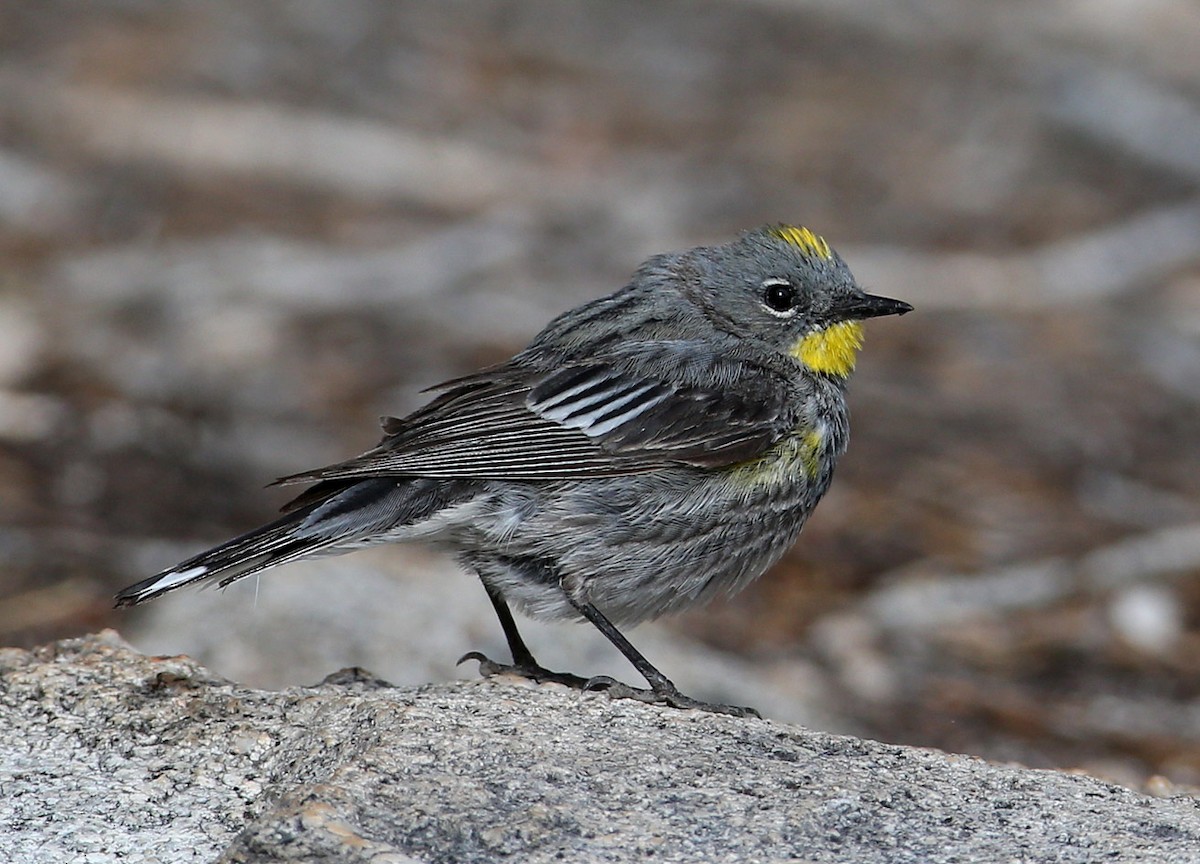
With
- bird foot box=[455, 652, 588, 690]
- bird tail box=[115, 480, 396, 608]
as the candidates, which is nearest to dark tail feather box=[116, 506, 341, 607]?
bird tail box=[115, 480, 396, 608]

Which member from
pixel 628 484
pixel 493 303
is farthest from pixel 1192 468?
pixel 628 484

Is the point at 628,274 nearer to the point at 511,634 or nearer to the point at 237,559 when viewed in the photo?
the point at 511,634

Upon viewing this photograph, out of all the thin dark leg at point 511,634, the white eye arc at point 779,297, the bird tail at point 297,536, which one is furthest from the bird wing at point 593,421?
the thin dark leg at point 511,634

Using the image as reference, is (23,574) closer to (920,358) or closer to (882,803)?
(882,803)

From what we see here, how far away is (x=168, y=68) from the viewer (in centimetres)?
1218

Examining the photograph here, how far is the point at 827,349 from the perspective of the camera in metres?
6.20

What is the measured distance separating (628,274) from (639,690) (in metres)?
5.73

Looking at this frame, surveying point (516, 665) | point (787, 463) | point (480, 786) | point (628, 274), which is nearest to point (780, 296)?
point (787, 463)

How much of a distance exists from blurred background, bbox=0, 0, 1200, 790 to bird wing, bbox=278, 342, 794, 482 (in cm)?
122

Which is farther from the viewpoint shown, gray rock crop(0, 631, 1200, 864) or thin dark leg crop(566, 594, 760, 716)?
thin dark leg crop(566, 594, 760, 716)

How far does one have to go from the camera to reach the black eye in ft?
20.5

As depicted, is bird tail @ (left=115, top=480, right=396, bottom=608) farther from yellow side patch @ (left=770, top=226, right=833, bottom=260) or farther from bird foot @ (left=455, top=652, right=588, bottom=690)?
yellow side patch @ (left=770, top=226, right=833, bottom=260)

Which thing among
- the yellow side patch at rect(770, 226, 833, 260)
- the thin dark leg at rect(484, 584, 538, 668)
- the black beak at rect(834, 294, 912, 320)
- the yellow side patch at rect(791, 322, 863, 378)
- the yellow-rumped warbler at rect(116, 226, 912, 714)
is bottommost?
the thin dark leg at rect(484, 584, 538, 668)

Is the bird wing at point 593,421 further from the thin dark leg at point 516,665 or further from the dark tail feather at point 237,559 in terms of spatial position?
the thin dark leg at point 516,665
